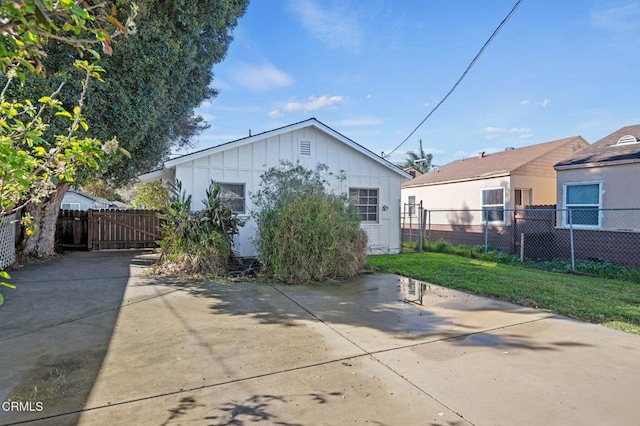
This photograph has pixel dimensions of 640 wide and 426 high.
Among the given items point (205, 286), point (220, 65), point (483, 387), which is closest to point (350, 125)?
point (220, 65)

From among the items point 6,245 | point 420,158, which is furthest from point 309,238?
point 420,158

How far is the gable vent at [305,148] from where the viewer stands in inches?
453

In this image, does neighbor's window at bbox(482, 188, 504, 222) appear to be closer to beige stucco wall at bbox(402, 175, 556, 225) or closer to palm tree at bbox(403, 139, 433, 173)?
beige stucco wall at bbox(402, 175, 556, 225)

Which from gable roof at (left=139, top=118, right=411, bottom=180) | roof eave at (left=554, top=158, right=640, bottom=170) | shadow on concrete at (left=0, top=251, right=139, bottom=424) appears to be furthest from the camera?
roof eave at (left=554, top=158, right=640, bottom=170)

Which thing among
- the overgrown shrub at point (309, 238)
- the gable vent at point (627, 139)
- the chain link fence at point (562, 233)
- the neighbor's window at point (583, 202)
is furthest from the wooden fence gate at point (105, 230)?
the gable vent at point (627, 139)

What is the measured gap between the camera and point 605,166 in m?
10.8

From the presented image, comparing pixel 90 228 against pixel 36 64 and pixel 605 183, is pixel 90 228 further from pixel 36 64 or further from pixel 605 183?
pixel 605 183

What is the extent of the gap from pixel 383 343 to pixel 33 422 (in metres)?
3.23

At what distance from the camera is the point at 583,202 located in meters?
11.4

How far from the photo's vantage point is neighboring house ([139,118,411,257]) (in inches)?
406

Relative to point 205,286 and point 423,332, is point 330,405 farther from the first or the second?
point 205,286

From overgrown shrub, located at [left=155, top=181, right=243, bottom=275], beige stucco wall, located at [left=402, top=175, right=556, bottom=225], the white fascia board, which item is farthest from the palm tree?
overgrown shrub, located at [left=155, top=181, right=243, bottom=275]

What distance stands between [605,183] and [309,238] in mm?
9652

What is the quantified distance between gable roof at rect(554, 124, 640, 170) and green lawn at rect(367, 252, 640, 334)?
4.15 metres
